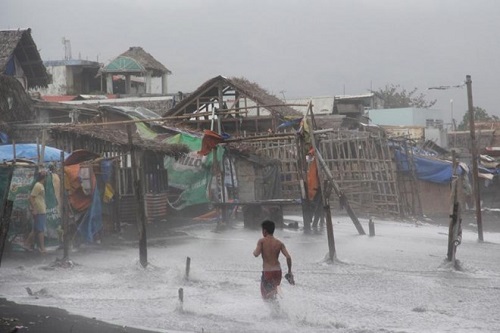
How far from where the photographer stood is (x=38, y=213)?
14.1 m

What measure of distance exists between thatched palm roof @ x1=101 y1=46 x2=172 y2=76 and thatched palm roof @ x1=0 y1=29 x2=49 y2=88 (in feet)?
51.4

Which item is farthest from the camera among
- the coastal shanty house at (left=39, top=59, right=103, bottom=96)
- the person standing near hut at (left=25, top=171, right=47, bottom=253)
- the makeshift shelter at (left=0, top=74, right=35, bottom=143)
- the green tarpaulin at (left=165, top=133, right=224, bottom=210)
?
the coastal shanty house at (left=39, top=59, right=103, bottom=96)

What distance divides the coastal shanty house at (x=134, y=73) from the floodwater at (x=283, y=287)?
28.0m

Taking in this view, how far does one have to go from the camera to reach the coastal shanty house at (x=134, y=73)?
43.6m

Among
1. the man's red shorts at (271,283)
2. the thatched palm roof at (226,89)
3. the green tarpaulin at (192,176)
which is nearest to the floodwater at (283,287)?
the man's red shorts at (271,283)

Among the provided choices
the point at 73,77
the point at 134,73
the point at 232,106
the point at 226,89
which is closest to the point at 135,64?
the point at 134,73

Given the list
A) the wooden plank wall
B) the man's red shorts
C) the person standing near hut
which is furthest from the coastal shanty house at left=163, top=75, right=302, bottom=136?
the man's red shorts

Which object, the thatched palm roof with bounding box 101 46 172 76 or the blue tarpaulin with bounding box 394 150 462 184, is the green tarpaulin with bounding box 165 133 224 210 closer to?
the blue tarpaulin with bounding box 394 150 462 184

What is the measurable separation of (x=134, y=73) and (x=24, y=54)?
18984 mm

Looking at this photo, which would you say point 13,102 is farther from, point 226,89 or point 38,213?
point 226,89

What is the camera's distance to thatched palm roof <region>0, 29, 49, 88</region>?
80.8 feet

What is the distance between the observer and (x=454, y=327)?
8.84 m

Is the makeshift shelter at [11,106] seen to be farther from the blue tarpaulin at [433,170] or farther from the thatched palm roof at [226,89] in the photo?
the blue tarpaulin at [433,170]

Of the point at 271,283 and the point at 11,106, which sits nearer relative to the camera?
the point at 271,283
